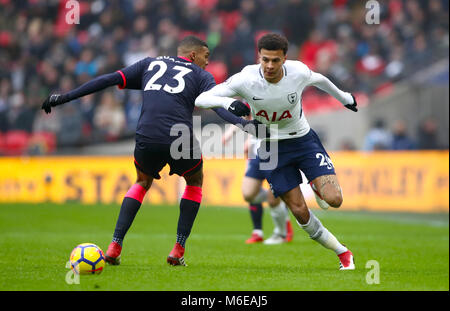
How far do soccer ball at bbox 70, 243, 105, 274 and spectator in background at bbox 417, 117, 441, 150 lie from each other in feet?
39.3

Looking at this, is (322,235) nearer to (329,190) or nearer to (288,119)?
(329,190)

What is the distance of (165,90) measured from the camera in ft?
23.8

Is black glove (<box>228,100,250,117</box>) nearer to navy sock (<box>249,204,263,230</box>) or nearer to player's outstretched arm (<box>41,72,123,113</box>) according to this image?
player's outstretched arm (<box>41,72,123,113</box>)

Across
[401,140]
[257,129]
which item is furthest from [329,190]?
[401,140]

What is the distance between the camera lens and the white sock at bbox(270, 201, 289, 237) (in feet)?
34.3

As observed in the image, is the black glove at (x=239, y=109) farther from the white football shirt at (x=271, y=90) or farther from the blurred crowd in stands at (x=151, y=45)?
the blurred crowd in stands at (x=151, y=45)

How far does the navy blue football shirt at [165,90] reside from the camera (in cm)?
720

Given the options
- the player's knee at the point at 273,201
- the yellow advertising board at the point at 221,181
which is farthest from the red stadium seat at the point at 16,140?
the player's knee at the point at 273,201

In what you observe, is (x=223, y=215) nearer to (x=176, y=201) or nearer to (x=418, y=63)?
(x=176, y=201)

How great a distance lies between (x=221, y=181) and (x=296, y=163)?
1066cm

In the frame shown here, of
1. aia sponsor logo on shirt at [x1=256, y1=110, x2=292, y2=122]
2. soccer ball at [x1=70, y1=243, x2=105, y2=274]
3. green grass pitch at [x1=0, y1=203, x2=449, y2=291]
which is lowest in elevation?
green grass pitch at [x1=0, y1=203, x2=449, y2=291]

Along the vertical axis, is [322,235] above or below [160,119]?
below

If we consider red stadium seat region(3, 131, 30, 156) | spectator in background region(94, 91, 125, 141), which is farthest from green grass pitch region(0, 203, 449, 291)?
spectator in background region(94, 91, 125, 141)

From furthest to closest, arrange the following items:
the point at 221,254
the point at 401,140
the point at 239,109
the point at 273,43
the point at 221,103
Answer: the point at 401,140 → the point at 221,254 → the point at 273,43 → the point at 221,103 → the point at 239,109
